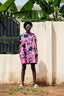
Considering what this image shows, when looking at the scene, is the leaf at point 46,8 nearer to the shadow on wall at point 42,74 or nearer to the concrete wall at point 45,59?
the concrete wall at point 45,59

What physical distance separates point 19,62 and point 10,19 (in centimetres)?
123

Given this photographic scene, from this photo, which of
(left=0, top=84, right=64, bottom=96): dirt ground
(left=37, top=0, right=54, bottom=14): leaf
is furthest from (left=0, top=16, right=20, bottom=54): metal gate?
(left=37, top=0, right=54, bottom=14): leaf

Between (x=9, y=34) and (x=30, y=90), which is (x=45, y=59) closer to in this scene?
(x=30, y=90)

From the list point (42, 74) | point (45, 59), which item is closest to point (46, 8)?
point (45, 59)

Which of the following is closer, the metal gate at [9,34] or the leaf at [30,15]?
the metal gate at [9,34]

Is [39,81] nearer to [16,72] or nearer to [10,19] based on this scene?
[16,72]

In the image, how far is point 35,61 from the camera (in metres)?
6.27

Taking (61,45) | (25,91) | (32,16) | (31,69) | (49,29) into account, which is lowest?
(25,91)

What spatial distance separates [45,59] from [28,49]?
0.62 m

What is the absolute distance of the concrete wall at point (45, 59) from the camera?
659cm

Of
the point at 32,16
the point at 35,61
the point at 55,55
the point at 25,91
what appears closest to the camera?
the point at 25,91

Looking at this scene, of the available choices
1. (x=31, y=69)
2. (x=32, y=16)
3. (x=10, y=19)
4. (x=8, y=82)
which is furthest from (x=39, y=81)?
(x=32, y=16)

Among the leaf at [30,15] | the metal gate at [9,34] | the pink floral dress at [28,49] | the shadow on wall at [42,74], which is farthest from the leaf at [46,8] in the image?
the pink floral dress at [28,49]

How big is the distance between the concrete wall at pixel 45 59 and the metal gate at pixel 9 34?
20 cm
